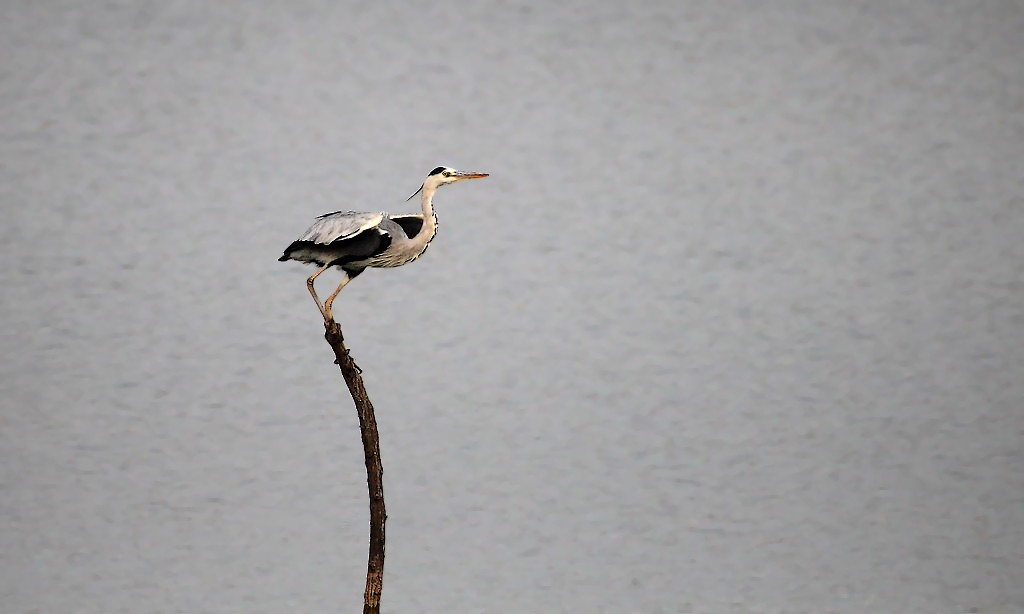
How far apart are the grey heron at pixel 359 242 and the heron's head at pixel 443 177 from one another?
2.6 inches

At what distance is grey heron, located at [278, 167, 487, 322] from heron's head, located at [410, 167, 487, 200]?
7 cm

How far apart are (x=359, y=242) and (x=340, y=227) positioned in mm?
59

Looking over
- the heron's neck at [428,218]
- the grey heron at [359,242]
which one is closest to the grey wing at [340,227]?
the grey heron at [359,242]

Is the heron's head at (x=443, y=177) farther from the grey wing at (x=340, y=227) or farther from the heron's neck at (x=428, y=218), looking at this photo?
the grey wing at (x=340, y=227)

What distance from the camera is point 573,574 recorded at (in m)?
4.12

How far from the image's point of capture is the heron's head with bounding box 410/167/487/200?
10.1 feet

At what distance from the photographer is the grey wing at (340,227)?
288 cm

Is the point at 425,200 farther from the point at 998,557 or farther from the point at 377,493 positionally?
the point at 998,557

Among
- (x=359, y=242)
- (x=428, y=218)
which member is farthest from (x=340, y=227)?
(x=428, y=218)

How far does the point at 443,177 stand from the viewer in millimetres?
3086

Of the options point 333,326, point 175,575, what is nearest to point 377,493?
point 333,326

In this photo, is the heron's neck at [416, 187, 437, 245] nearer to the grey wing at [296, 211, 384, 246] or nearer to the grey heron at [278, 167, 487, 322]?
the grey heron at [278, 167, 487, 322]

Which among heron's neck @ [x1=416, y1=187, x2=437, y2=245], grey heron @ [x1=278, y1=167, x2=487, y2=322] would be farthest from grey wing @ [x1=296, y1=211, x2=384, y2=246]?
heron's neck @ [x1=416, y1=187, x2=437, y2=245]

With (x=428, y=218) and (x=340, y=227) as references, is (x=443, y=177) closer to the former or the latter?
(x=428, y=218)
